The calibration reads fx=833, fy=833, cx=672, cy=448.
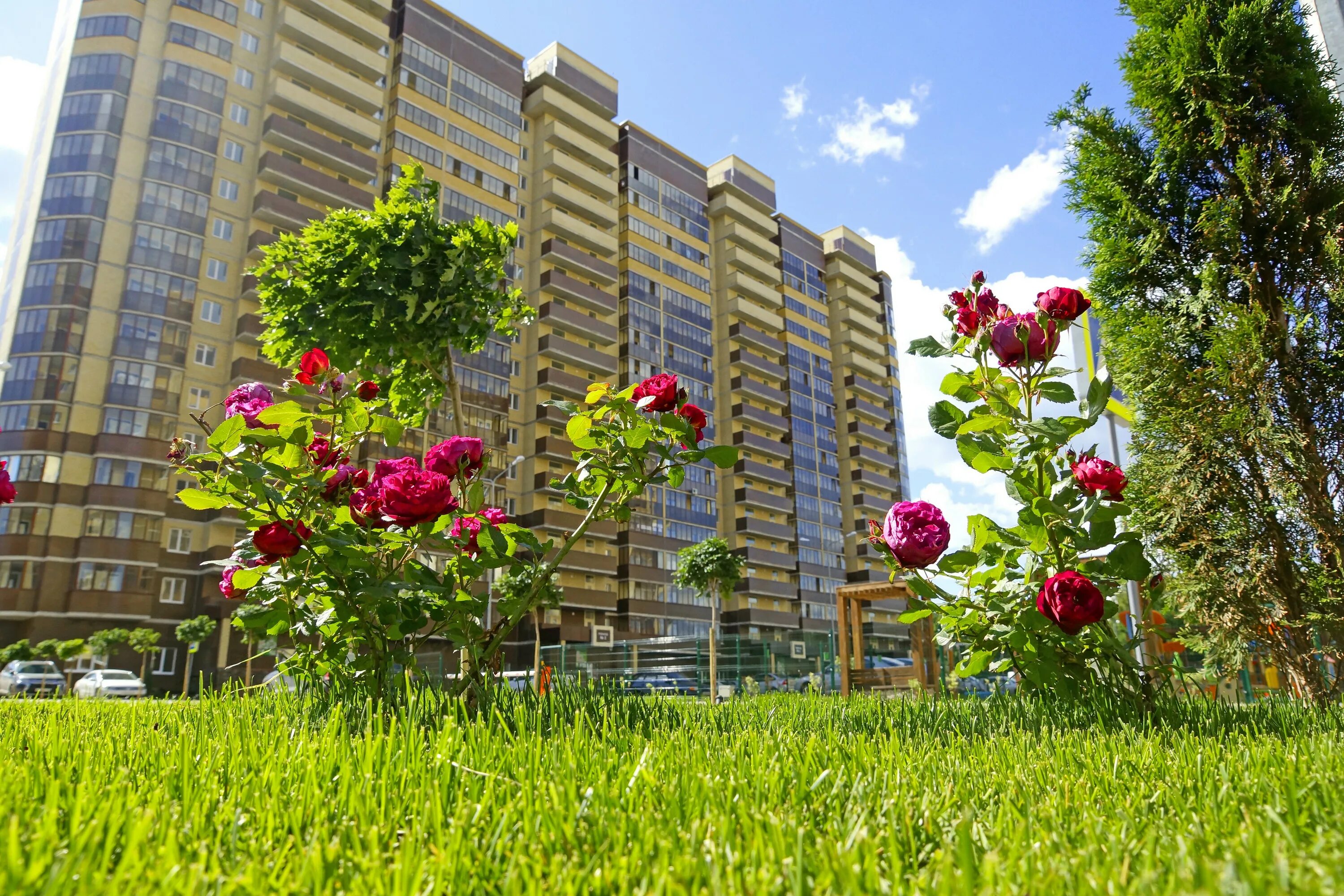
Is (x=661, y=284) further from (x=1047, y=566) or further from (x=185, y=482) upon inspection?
(x=1047, y=566)

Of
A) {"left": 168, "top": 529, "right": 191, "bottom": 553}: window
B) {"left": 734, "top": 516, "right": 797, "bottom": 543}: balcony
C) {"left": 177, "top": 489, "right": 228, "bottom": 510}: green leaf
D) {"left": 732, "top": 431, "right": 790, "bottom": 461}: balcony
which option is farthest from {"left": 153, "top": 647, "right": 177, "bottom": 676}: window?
{"left": 177, "top": 489, "right": 228, "bottom": 510}: green leaf

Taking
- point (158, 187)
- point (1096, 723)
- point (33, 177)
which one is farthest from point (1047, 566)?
point (33, 177)

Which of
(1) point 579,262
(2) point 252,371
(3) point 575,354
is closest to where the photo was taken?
(2) point 252,371

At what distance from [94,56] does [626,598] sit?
45975 millimetres

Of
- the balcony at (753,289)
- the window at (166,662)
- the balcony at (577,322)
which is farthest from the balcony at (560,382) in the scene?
the window at (166,662)

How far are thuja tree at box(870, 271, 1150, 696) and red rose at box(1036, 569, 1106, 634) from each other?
0.02m

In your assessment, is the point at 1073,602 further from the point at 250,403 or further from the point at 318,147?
the point at 318,147

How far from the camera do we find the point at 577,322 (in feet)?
203

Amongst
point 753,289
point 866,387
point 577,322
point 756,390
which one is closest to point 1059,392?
point 577,322

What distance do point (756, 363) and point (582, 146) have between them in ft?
80.7

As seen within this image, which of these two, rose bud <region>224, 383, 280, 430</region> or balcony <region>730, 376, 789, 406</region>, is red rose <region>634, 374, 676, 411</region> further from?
balcony <region>730, 376, 789, 406</region>

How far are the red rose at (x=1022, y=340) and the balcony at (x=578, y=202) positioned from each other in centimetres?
6349

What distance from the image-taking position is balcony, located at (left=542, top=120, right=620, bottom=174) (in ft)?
212

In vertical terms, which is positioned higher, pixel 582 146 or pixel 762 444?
pixel 582 146
